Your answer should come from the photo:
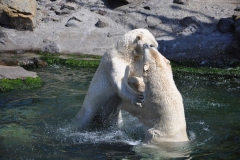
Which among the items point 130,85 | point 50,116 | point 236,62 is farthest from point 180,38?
point 130,85

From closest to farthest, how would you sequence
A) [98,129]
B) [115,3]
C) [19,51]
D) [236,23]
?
[98,129]
[236,23]
[19,51]
[115,3]

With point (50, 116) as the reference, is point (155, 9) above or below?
above

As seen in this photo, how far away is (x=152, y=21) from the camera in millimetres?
16359

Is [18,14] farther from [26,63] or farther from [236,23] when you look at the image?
[236,23]

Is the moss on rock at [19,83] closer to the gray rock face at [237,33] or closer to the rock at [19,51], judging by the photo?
the rock at [19,51]

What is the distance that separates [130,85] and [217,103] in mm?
3490

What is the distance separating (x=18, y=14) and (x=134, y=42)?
1087 centimetres

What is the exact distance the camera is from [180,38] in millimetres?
14992

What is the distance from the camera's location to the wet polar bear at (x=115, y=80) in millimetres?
6523

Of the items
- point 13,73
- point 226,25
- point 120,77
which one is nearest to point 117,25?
point 226,25

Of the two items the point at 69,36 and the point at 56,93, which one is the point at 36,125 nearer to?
the point at 56,93

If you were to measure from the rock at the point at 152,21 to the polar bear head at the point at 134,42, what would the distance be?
9.66m

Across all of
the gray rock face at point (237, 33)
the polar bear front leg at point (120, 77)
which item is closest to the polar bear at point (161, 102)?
the polar bear front leg at point (120, 77)

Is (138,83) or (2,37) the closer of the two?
(138,83)
